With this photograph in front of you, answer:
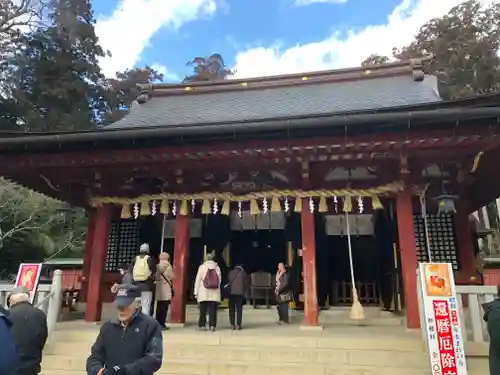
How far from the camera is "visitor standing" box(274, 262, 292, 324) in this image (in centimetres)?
858

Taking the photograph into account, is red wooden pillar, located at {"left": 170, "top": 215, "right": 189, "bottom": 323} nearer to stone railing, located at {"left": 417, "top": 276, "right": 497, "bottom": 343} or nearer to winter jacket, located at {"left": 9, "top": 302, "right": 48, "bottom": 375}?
winter jacket, located at {"left": 9, "top": 302, "right": 48, "bottom": 375}

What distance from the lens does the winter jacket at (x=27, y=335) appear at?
3.99 metres

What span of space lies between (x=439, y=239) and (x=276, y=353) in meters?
5.59

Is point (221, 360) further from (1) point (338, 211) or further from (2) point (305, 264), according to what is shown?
(1) point (338, 211)

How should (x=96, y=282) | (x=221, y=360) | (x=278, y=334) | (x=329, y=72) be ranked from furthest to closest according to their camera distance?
1. (x=329, y=72)
2. (x=96, y=282)
3. (x=278, y=334)
4. (x=221, y=360)

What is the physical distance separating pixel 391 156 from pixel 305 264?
263cm

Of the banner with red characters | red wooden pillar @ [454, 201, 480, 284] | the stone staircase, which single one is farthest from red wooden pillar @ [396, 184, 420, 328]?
the banner with red characters

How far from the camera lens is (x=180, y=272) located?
8297 mm

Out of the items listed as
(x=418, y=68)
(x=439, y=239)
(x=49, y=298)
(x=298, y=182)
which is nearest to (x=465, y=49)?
(x=418, y=68)

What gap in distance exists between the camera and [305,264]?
7.81 metres

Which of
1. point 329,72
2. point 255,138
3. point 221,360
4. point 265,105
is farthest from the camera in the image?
point 329,72

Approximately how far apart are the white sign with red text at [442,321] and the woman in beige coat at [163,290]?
458cm

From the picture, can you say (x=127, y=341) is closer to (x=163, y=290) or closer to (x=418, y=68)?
(x=163, y=290)

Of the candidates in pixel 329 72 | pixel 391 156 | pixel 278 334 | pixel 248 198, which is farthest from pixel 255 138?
pixel 329 72
